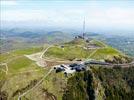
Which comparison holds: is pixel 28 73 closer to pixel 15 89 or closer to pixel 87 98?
pixel 15 89

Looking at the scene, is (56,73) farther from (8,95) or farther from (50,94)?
(8,95)

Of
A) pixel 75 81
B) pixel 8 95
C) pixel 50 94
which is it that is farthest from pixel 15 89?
pixel 75 81

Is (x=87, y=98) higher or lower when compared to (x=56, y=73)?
lower

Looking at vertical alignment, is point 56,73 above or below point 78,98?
above

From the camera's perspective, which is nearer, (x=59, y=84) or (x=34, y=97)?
(x=34, y=97)

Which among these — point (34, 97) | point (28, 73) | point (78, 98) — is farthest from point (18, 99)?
point (78, 98)

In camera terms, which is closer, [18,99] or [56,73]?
[18,99]

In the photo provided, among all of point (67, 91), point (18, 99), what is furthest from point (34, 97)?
point (67, 91)
